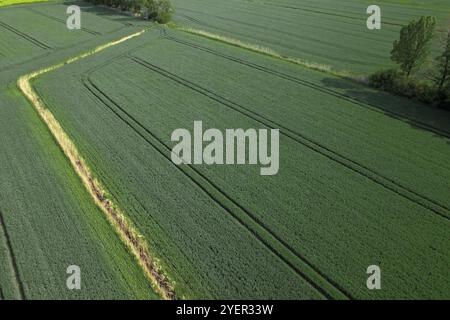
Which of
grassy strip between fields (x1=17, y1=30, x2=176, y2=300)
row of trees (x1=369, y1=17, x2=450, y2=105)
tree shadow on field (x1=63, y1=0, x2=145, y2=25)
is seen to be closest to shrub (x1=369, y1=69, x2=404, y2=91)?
row of trees (x1=369, y1=17, x2=450, y2=105)

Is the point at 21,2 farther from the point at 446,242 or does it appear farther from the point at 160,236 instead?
the point at 446,242

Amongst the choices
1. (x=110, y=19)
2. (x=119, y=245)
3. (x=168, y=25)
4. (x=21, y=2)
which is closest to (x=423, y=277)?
(x=119, y=245)

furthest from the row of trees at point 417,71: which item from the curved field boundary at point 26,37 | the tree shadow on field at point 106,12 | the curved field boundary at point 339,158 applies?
the curved field boundary at point 26,37

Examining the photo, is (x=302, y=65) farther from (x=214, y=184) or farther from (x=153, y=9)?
(x=153, y=9)

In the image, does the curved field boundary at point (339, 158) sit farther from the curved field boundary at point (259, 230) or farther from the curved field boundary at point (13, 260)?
the curved field boundary at point (13, 260)

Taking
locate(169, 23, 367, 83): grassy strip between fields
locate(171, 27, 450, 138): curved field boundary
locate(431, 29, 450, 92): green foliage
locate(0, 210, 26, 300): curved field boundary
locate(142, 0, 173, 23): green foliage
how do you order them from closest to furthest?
locate(0, 210, 26, 300): curved field boundary, locate(171, 27, 450, 138): curved field boundary, locate(431, 29, 450, 92): green foliage, locate(169, 23, 367, 83): grassy strip between fields, locate(142, 0, 173, 23): green foliage

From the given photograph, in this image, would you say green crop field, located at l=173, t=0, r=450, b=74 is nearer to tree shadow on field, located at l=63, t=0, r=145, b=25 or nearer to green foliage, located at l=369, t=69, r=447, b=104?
green foliage, located at l=369, t=69, r=447, b=104
